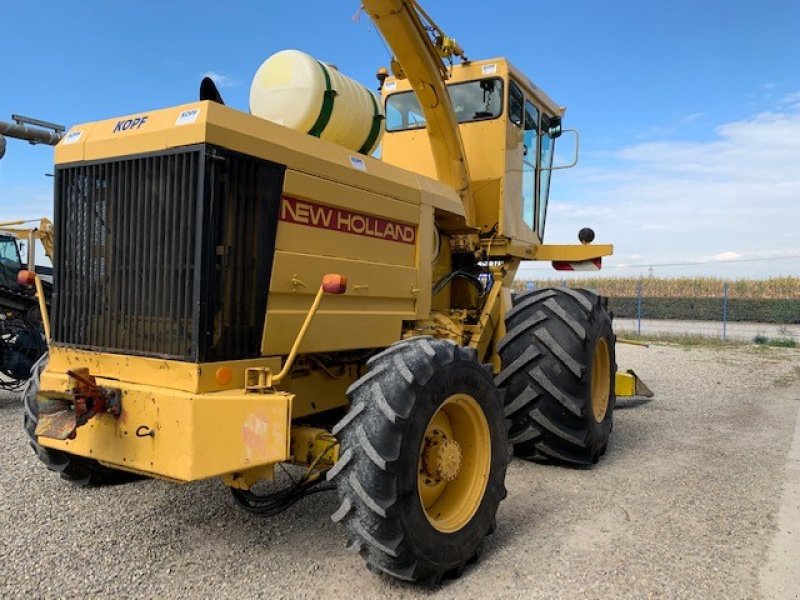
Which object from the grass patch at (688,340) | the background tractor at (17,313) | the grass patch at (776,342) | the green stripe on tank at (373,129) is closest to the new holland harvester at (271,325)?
the green stripe on tank at (373,129)

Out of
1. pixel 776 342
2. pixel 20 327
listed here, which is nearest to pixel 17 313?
pixel 20 327

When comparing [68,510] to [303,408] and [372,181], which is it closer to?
[303,408]

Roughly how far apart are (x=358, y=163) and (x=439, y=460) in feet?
5.70

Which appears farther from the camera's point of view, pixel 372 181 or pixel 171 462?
pixel 372 181

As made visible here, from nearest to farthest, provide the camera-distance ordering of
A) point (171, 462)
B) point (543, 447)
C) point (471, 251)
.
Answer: point (171, 462)
point (543, 447)
point (471, 251)

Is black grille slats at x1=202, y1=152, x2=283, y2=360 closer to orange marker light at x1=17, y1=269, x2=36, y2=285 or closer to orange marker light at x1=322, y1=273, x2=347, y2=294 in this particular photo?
orange marker light at x1=322, y1=273, x2=347, y2=294

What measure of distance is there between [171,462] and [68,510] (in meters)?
1.73

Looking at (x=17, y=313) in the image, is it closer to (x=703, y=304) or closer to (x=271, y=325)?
(x=271, y=325)

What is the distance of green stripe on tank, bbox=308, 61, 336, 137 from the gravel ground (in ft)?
8.19

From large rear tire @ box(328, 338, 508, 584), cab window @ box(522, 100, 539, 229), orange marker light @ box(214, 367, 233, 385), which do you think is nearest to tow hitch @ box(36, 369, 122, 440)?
orange marker light @ box(214, 367, 233, 385)

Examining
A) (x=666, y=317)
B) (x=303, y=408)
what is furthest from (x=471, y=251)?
(x=666, y=317)

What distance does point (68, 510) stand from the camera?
4.07 metres

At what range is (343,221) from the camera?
12.0ft

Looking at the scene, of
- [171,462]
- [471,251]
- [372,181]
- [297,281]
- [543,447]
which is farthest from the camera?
[471,251]
